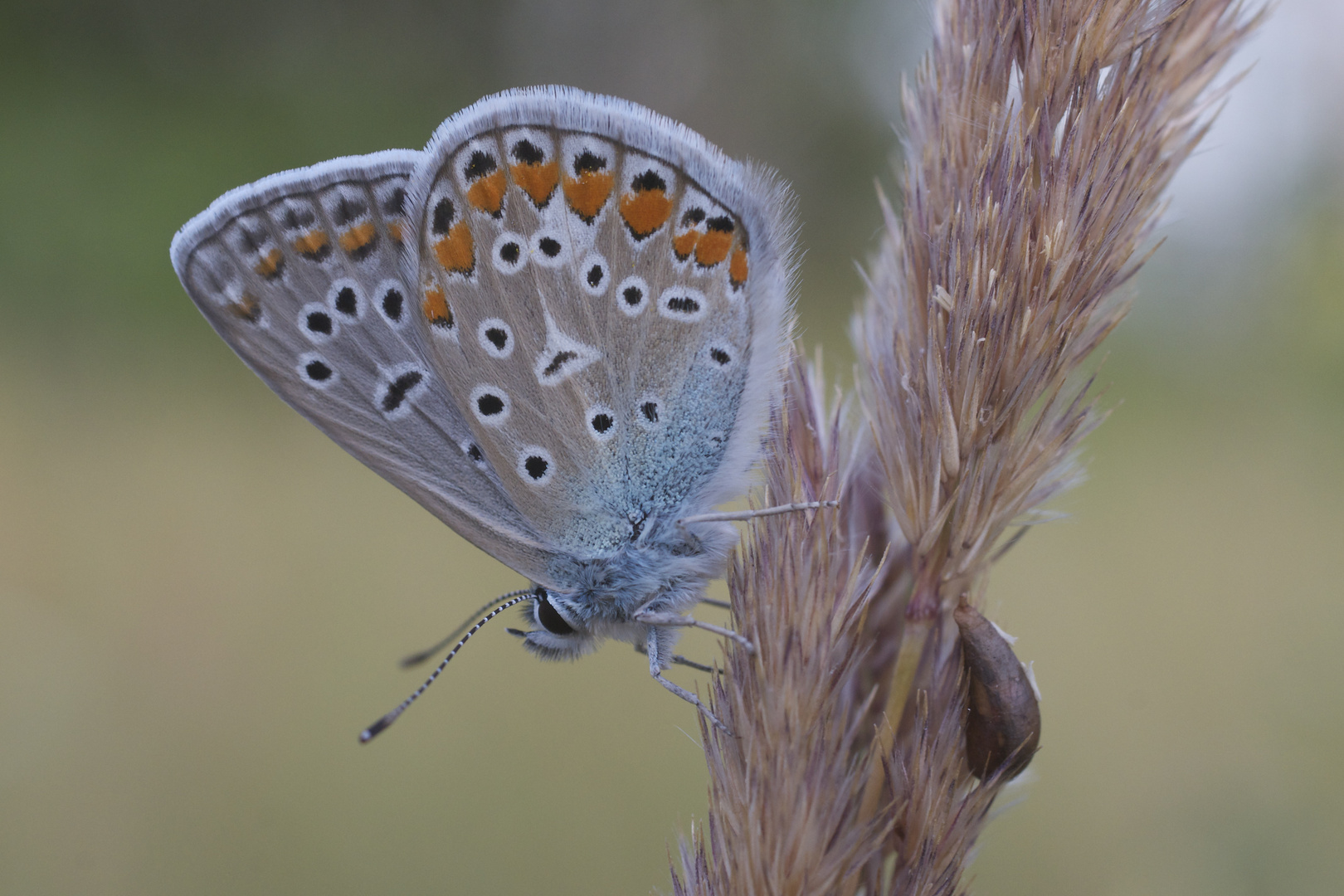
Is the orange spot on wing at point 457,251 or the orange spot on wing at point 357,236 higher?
the orange spot on wing at point 457,251

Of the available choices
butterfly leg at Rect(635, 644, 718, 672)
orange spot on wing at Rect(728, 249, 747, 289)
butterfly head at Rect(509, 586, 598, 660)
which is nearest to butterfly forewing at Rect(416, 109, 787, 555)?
orange spot on wing at Rect(728, 249, 747, 289)

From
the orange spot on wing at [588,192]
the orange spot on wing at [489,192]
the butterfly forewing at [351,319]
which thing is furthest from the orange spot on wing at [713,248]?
the butterfly forewing at [351,319]

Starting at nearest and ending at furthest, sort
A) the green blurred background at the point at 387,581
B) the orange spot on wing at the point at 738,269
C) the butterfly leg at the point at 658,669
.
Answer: the butterfly leg at the point at 658,669 → the orange spot on wing at the point at 738,269 → the green blurred background at the point at 387,581

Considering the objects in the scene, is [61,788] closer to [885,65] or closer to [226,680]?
[226,680]

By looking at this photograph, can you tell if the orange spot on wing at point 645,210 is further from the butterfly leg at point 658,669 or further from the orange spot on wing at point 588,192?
the butterfly leg at point 658,669

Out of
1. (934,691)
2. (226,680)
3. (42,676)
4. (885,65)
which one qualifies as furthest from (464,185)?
(885,65)

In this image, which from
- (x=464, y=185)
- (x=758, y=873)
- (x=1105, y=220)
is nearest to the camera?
(x=758, y=873)

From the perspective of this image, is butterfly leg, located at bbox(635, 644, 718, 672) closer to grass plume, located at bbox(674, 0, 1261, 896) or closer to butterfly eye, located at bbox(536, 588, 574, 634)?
butterfly eye, located at bbox(536, 588, 574, 634)
